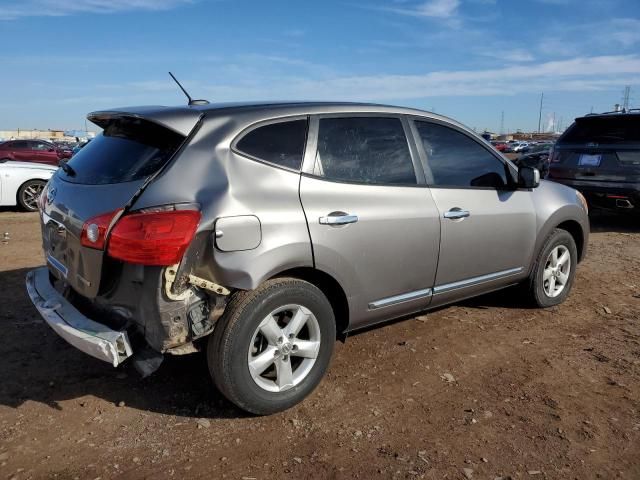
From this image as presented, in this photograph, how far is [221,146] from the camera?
299cm

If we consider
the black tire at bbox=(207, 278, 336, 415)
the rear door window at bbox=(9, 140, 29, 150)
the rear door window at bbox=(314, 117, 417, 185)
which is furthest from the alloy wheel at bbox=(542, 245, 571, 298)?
the rear door window at bbox=(9, 140, 29, 150)

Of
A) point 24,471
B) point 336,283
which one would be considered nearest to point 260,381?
point 336,283

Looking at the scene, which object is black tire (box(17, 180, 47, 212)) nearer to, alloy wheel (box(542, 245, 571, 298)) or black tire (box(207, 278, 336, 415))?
black tire (box(207, 278, 336, 415))

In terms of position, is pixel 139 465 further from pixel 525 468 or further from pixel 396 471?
pixel 525 468

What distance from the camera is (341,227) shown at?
3.28m

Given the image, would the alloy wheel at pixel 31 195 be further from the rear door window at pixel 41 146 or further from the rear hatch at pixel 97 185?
the rear door window at pixel 41 146

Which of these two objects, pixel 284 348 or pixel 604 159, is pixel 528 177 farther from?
pixel 604 159

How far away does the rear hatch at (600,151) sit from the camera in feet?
26.6

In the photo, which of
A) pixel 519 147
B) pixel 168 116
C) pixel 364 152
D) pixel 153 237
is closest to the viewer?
pixel 153 237

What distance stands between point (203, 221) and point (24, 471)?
58.8 inches

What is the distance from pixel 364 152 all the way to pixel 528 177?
1.61m

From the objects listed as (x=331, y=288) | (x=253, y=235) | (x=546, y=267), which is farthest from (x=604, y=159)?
(x=253, y=235)

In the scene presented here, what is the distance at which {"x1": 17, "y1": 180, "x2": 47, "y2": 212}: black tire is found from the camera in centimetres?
1064

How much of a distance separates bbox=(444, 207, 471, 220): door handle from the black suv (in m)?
5.37
